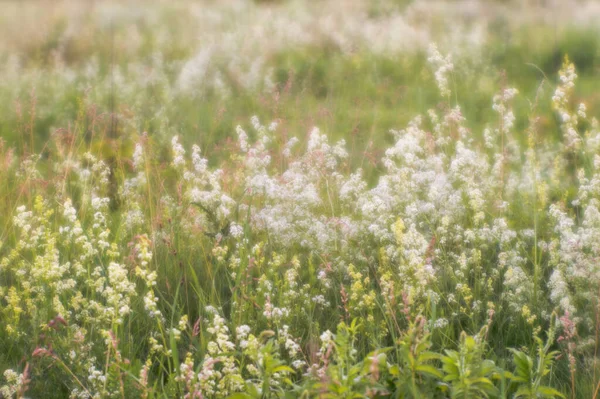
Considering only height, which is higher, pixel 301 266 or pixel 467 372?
pixel 467 372

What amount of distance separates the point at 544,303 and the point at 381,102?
4205 mm

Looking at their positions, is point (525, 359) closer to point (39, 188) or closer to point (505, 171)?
point (505, 171)

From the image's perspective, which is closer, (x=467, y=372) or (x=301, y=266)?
(x=467, y=372)

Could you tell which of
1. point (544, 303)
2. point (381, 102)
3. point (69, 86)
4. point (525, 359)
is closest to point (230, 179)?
point (544, 303)

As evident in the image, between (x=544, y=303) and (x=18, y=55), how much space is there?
8.28 meters

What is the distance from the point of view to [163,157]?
556 cm

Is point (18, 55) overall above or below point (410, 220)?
below

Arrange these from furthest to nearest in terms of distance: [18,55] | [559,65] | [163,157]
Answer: [18,55], [559,65], [163,157]

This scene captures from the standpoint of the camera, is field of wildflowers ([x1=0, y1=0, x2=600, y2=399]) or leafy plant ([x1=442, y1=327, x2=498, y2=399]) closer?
leafy plant ([x1=442, y1=327, x2=498, y2=399])

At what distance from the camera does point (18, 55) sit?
9969mm

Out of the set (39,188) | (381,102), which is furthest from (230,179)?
(381,102)

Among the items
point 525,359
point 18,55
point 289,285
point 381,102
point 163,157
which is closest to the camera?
point 525,359

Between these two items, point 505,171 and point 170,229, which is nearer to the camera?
point 170,229

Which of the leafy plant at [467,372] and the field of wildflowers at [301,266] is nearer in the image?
the leafy plant at [467,372]
